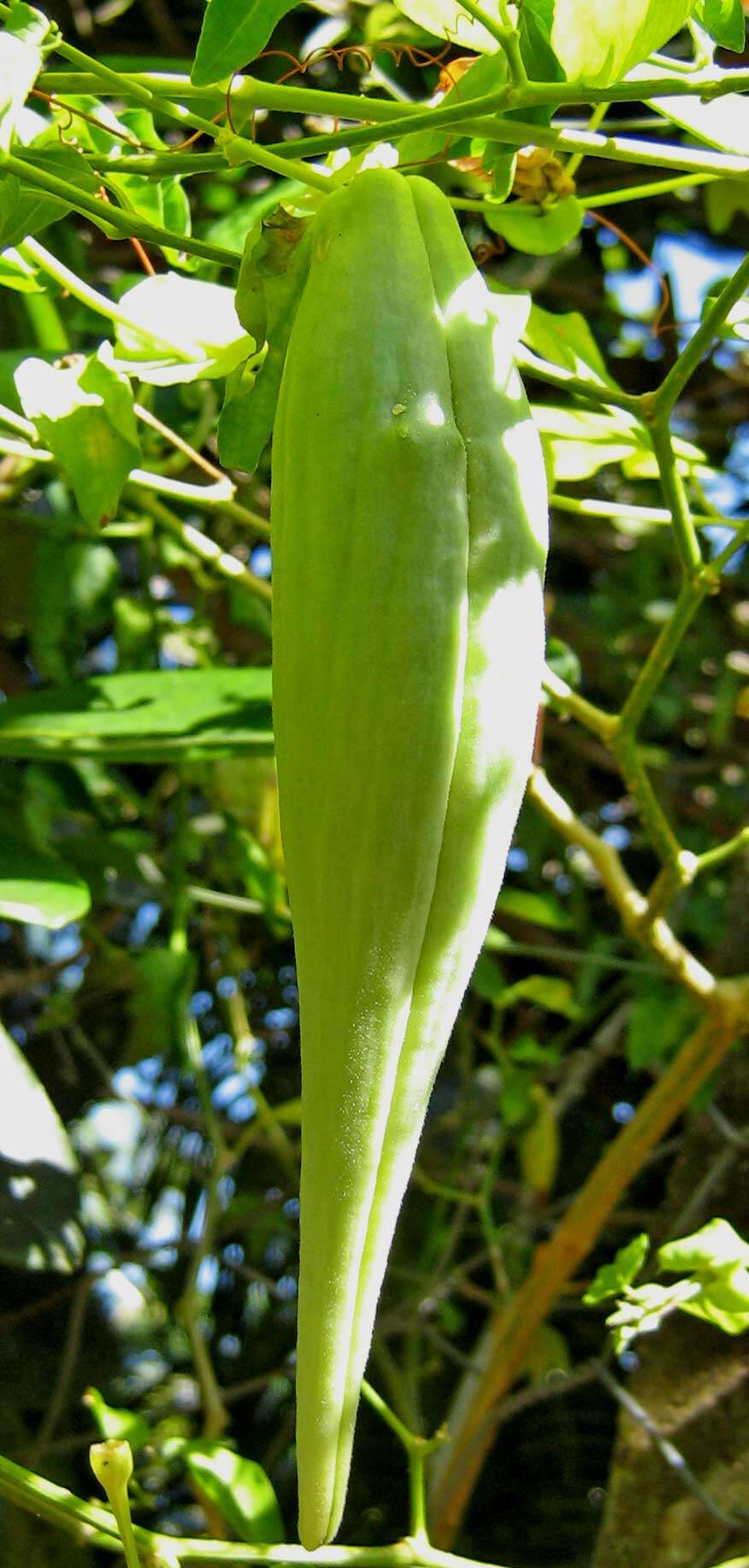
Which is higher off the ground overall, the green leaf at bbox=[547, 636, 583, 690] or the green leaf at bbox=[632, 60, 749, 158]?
the green leaf at bbox=[632, 60, 749, 158]

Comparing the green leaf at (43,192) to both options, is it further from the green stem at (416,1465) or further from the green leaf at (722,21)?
the green stem at (416,1465)

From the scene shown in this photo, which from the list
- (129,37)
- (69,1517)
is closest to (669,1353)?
(69,1517)

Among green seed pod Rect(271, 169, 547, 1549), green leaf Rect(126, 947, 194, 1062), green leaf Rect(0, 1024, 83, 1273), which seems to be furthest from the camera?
green leaf Rect(126, 947, 194, 1062)

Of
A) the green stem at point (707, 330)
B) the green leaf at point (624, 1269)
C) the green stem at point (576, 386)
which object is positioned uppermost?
the green stem at point (707, 330)

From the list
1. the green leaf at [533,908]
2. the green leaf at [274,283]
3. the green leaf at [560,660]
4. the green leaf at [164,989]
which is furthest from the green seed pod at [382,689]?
the green leaf at [533,908]

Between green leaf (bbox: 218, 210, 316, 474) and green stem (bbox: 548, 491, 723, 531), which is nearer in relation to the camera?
green leaf (bbox: 218, 210, 316, 474)

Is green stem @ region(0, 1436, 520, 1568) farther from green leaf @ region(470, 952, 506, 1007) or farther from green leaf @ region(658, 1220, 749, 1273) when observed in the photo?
green leaf @ region(470, 952, 506, 1007)

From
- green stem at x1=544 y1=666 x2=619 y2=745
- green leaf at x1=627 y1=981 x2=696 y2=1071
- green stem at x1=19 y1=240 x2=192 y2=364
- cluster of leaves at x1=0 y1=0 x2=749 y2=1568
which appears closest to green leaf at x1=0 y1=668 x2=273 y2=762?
cluster of leaves at x1=0 y1=0 x2=749 y2=1568

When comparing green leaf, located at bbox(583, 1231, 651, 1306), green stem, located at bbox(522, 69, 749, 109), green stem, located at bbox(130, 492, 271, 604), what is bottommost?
green leaf, located at bbox(583, 1231, 651, 1306)

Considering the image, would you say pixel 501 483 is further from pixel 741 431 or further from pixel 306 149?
pixel 741 431
